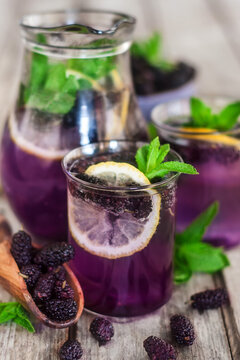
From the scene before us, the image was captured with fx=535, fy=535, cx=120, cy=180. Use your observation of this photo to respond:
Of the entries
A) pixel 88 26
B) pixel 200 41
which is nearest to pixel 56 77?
pixel 88 26

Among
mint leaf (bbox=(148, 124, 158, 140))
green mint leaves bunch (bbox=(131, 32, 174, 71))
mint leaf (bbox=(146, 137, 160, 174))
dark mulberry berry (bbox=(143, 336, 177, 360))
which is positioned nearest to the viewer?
dark mulberry berry (bbox=(143, 336, 177, 360))

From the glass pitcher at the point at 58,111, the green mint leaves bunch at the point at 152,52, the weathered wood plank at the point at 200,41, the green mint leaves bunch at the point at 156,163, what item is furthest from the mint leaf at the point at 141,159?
the weathered wood plank at the point at 200,41

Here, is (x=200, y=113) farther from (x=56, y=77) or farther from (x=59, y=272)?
(x=59, y=272)

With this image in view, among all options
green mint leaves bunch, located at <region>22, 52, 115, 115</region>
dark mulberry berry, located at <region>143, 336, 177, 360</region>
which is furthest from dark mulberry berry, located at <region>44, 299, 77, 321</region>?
green mint leaves bunch, located at <region>22, 52, 115, 115</region>

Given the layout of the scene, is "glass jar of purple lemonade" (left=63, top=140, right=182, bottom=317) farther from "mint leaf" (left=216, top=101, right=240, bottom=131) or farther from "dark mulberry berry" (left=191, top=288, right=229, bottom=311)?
"mint leaf" (left=216, top=101, right=240, bottom=131)

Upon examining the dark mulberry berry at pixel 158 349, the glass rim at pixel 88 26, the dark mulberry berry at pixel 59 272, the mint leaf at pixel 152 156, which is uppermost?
the glass rim at pixel 88 26

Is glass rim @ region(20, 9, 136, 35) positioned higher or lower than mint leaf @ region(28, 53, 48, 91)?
higher

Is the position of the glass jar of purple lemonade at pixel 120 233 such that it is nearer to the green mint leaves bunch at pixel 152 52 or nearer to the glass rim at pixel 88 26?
the glass rim at pixel 88 26
